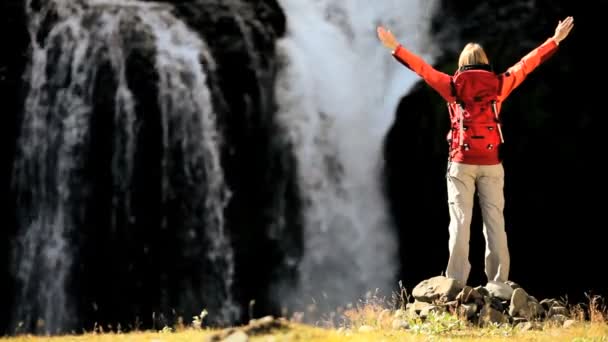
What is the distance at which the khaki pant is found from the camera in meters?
6.85

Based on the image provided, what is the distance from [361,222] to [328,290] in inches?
62.7

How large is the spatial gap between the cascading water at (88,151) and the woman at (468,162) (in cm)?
917

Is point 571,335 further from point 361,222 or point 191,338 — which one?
point 361,222

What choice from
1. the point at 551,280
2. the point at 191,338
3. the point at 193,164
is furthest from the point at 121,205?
the point at 191,338

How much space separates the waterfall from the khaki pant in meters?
8.41

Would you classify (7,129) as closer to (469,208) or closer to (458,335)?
(469,208)

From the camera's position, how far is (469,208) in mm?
6883

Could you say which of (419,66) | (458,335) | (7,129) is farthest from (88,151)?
(458,335)

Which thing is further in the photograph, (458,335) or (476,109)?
(476,109)

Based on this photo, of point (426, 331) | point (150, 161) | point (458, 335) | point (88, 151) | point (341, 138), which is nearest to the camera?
point (458, 335)

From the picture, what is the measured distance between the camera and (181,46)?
624 inches

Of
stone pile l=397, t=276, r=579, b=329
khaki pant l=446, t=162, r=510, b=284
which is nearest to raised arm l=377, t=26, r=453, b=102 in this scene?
khaki pant l=446, t=162, r=510, b=284

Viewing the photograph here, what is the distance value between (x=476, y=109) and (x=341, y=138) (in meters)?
9.69

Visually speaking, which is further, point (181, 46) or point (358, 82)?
point (358, 82)
